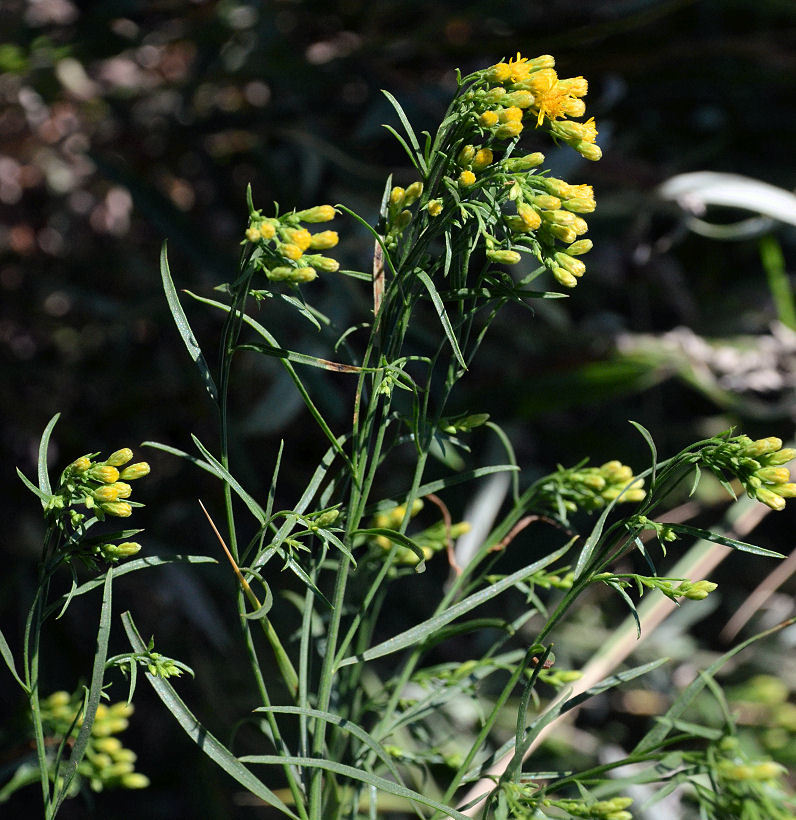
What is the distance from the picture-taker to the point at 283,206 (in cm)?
113

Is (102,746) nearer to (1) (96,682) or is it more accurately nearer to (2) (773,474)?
(1) (96,682)

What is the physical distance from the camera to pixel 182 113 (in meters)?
1.28

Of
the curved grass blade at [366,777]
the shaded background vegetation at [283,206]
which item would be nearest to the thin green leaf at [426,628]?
the curved grass blade at [366,777]

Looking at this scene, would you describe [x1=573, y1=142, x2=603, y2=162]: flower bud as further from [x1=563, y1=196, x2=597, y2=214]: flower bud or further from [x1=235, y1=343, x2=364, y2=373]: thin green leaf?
[x1=235, y1=343, x2=364, y2=373]: thin green leaf

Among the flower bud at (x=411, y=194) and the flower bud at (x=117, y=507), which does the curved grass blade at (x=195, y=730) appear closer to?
the flower bud at (x=117, y=507)

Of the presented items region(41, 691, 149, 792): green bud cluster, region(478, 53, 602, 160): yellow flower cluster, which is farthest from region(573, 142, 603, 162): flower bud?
region(41, 691, 149, 792): green bud cluster

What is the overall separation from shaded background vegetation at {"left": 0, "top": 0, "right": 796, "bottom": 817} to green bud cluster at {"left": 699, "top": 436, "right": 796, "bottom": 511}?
2.15ft

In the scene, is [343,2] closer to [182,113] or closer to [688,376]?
[182,113]

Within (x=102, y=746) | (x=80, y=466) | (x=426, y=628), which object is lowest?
(x=102, y=746)

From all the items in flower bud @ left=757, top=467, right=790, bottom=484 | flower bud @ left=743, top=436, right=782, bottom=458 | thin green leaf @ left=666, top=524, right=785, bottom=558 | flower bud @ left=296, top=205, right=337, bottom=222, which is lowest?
thin green leaf @ left=666, top=524, right=785, bottom=558

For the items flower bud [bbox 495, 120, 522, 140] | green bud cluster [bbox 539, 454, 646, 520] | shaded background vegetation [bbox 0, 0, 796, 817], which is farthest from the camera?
shaded background vegetation [bbox 0, 0, 796, 817]

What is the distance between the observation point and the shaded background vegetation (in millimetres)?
1052

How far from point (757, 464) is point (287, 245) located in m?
0.21

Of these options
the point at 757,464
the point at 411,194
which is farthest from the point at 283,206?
the point at 757,464
